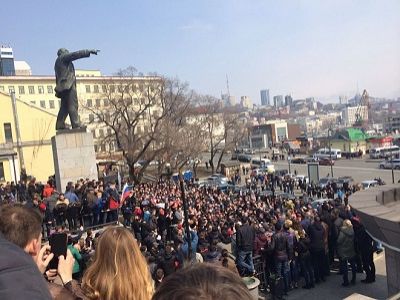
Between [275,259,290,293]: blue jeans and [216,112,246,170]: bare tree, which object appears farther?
[216,112,246,170]: bare tree

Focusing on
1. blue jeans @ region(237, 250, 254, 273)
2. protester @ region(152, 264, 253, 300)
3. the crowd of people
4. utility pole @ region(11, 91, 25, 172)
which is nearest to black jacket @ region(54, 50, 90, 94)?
the crowd of people

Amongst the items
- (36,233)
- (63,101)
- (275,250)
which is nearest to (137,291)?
(36,233)

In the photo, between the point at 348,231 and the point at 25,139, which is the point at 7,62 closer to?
the point at 25,139

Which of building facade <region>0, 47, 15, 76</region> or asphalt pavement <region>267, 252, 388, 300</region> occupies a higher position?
building facade <region>0, 47, 15, 76</region>

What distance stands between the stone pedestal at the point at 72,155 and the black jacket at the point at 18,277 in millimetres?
19142

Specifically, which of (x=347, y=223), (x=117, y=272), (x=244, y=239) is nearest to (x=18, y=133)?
(x=244, y=239)

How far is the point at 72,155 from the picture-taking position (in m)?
20.5

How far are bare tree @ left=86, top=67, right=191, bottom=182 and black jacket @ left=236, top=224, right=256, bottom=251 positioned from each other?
28715 mm

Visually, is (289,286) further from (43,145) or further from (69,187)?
(43,145)

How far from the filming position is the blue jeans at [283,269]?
10.4 metres

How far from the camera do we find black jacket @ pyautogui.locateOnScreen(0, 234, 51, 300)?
1.73 meters

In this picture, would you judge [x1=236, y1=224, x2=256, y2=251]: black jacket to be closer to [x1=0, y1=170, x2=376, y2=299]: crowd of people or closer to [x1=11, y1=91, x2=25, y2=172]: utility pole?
[x1=0, y1=170, x2=376, y2=299]: crowd of people

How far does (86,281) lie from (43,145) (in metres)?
43.3

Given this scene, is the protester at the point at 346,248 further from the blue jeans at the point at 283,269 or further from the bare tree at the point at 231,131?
the bare tree at the point at 231,131
